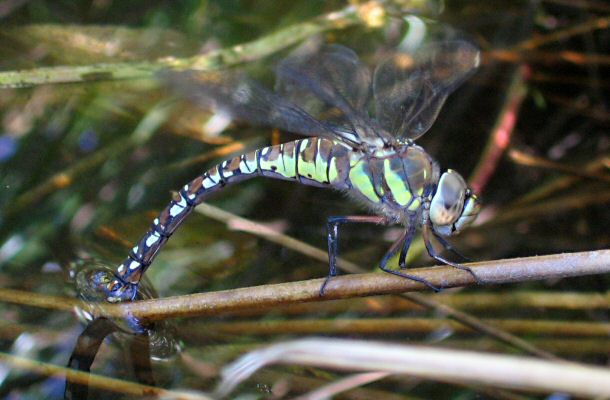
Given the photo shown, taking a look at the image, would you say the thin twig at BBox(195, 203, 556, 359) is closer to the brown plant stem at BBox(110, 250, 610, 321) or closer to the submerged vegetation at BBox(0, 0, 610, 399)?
the submerged vegetation at BBox(0, 0, 610, 399)

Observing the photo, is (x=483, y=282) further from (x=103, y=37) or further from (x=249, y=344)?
(x=103, y=37)

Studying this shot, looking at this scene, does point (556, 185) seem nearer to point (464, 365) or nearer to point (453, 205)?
point (453, 205)

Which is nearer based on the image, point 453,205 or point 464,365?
point 464,365

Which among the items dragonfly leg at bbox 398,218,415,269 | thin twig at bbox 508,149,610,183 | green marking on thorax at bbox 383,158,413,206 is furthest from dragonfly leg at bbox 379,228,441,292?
thin twig at bbox 508,149,610,183

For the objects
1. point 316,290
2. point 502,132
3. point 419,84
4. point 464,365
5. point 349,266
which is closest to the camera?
point 464,365

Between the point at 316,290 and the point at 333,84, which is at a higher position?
the point at 333,84

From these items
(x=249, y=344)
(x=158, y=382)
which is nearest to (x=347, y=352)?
(x=158, y=382)

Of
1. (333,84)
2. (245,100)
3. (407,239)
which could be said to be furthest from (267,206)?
(407,239)
